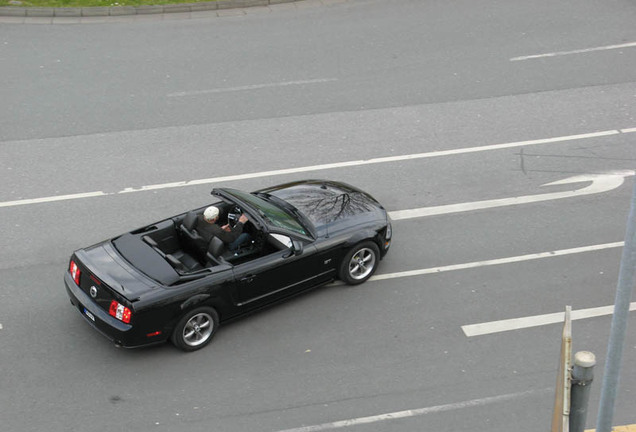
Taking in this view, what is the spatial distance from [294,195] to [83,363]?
357cm

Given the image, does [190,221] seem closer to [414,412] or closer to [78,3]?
[414,412]

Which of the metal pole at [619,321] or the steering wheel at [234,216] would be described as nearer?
the metal pole at [619,321]

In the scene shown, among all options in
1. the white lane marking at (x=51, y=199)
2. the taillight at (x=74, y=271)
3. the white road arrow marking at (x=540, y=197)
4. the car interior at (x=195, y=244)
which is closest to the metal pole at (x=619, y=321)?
the car interior at (x=195, y=244)

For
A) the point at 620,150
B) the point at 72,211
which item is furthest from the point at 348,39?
the point at 72,211

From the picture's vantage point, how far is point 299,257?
10.1 metres

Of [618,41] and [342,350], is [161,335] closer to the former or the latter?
[342,350]

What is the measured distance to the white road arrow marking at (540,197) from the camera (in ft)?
39.9

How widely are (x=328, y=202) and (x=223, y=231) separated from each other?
5.37 ft

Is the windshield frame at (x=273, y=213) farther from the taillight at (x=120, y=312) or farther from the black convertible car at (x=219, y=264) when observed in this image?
the taillight at (x=120, y=312)

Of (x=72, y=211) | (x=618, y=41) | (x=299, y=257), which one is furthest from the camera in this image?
(x=618, y=41)

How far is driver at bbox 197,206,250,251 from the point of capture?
33.1ft

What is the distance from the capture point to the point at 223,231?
10.1 m

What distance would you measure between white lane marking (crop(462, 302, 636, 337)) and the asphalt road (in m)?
0.09

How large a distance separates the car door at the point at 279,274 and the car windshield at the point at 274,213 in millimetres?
240
